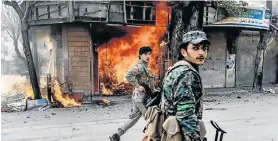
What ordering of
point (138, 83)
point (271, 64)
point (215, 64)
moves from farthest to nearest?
point (271, 64), point (215, 64), point (138, 83)

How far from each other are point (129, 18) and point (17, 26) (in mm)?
13692

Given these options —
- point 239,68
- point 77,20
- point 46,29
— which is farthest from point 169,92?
point 239,68

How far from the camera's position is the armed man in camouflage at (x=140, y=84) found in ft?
18.5

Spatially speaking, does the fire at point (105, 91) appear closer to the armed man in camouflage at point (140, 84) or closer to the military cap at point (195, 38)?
the armed man in camouflage at point (140, 84)

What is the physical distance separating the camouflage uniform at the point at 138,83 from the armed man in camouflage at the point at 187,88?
99.5 inches

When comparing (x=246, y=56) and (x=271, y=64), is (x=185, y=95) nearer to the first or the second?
(x=246, y=56)

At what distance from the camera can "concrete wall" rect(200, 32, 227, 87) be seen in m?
18.7

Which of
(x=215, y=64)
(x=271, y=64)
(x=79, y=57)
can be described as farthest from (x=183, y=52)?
(x=271, y=64)

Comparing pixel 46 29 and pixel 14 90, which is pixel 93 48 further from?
pixel 14 90

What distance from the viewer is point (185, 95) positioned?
9.18ft

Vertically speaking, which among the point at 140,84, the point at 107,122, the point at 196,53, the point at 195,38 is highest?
the point at 195,38

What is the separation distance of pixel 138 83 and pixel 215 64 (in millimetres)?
13850

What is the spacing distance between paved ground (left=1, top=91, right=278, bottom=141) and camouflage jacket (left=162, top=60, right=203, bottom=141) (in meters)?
4.05

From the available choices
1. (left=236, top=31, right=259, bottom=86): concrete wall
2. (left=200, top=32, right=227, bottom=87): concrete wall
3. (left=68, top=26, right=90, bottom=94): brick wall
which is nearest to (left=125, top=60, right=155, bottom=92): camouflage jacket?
(left=68, top=26, right=90, bottom=94): brick wall
